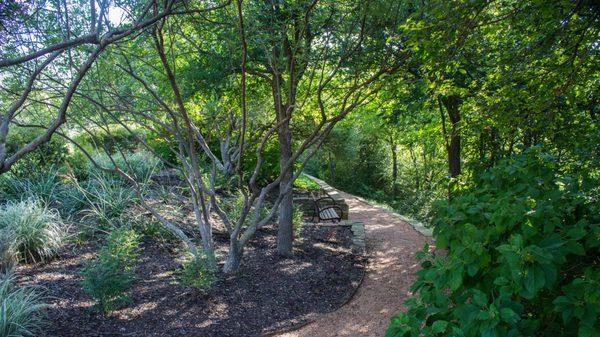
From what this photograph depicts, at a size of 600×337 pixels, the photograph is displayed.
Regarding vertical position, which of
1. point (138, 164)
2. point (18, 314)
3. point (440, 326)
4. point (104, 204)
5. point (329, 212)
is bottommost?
point (18, 314)

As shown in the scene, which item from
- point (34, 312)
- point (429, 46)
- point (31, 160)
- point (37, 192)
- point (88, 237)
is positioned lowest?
point (34, 312)

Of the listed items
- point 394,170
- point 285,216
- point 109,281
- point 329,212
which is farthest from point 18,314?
point 394,170

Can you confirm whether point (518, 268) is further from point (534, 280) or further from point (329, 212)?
point (329, 212)

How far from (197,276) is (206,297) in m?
0.23

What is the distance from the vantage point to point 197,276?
4289 mm

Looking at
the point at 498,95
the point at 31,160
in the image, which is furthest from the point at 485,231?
the point at 31,160

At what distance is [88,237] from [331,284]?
11.0 feet

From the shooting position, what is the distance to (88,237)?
5688mm

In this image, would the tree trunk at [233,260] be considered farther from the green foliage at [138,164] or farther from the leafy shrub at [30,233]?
the green foliage at [138,164]

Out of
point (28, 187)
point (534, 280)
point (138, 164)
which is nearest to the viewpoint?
point (534, 280)

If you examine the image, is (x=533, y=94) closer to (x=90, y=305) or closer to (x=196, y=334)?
(x=196, y=334)

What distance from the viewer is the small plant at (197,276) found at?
4160 mm

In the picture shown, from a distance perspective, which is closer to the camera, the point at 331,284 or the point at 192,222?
the point at 331,284

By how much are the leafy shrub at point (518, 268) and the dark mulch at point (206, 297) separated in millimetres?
2293
